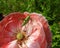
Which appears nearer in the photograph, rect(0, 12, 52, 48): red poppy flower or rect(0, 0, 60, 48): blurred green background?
rect(0, 12, 52, 48): red poppy flower

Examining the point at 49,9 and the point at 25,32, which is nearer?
the point at 25,32

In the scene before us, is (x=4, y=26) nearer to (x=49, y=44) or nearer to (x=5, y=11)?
(x=49, y=44)

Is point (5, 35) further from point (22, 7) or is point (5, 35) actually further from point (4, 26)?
point (22, 7)

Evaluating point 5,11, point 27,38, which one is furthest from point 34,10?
point 27,38

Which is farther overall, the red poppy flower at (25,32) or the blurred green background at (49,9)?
the blurred green background at (49,9)

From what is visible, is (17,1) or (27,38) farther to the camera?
(17,1)

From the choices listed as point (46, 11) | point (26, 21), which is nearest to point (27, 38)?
point (26, 21)
